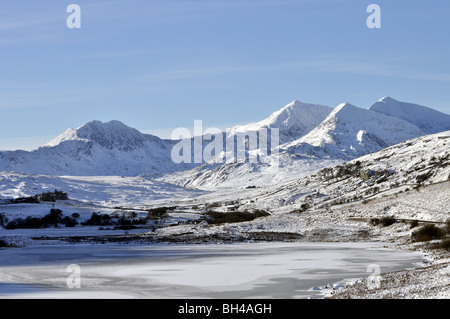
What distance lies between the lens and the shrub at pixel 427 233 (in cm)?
6088

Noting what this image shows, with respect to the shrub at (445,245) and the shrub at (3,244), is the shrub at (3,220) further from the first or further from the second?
the shrub at (445,245)

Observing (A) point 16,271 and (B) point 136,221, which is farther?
(B) point 136,221

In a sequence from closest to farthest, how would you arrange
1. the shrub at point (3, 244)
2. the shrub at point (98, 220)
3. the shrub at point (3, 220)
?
the shrub at point (3, 244), the shrub at point (3, 220), the shrub at point (98, 220)

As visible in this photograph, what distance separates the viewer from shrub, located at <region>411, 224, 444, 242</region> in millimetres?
60884

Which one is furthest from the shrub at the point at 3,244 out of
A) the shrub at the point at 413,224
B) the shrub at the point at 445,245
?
the shrub at the point at 445,245

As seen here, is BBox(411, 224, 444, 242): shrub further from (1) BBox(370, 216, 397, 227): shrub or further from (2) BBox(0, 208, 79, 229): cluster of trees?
(2) BBox(0, 208, 79, 229): cluster of trees

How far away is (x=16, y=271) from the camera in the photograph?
1638 inches

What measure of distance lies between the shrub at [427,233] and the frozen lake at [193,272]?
5.75m

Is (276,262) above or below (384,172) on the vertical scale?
below

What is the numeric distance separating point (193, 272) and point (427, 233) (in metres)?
31.6

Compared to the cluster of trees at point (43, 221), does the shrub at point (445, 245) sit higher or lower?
higher
